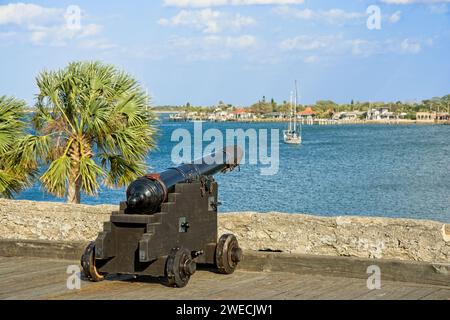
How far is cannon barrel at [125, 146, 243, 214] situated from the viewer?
21.2 feet

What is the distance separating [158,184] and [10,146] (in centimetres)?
643

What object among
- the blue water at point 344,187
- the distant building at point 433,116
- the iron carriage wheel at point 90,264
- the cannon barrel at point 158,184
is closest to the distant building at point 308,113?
the distant building at point 433,116

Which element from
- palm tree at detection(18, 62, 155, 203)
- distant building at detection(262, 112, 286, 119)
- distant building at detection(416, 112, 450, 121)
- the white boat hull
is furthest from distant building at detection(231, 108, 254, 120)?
palm tree at detection(18, 62, 155, 203)

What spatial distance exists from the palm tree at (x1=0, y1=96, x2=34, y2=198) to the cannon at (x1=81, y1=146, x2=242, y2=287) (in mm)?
5836

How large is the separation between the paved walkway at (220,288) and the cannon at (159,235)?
16 centimetres

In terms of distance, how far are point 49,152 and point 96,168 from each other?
1.06 metres

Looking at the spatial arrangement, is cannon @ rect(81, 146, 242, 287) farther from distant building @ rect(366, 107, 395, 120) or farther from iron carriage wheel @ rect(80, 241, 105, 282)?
distant building @ rect(366, 107, 395, 120)

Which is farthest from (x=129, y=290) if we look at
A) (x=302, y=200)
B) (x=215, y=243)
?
(x=302, y=200)

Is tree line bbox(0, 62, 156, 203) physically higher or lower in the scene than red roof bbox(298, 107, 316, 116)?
lower

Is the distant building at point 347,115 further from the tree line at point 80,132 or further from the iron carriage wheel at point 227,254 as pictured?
the iron carriage wheel at point 227,254

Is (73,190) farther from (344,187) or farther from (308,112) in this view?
(308,112)
